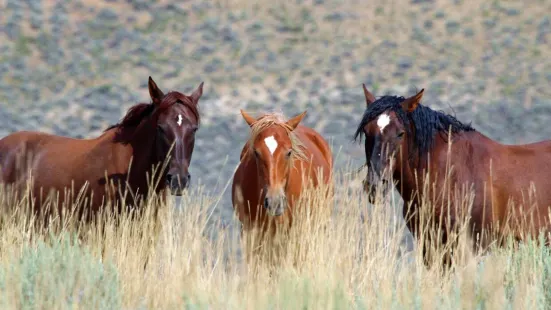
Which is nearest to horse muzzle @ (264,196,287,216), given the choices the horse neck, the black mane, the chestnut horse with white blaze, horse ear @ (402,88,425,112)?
the chestnut horse with white blaze

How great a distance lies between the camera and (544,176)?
9305 mm

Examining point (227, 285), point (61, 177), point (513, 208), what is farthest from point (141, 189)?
point (513, 208)

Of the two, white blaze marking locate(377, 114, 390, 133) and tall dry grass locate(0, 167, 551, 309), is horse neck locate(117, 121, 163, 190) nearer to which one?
tall dry grass locate(0, 167, 551, 309)

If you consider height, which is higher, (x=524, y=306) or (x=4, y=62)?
(x=4, y=62)

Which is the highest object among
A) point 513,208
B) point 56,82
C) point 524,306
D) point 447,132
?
point 56,82

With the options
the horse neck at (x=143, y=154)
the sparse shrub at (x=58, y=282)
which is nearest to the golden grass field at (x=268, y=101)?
the sparse shrub at (x=58, y=282)

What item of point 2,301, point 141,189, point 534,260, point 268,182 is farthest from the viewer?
point 141,189

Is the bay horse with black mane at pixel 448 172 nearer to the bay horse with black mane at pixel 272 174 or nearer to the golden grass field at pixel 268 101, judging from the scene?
the golden grass field at pixel 268 101

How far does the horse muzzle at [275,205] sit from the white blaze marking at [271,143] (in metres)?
0.41

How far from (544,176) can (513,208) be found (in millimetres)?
810

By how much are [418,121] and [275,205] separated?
147cm

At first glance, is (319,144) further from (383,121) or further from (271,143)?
(271,143)

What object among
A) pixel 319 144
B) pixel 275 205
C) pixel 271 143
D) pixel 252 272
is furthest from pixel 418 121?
pixel 319 144

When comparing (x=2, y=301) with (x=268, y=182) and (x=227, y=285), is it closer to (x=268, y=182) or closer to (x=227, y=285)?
(x=227, y=285)
